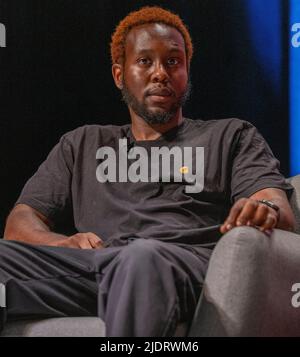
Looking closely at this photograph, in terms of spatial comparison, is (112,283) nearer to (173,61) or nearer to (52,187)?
(52,187)

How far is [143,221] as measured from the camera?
1574mm

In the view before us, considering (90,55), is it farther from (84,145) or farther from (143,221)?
(143,221)

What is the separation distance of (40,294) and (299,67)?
3.62ft

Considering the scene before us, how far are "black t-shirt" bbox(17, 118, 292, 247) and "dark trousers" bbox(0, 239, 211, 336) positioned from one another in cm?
16

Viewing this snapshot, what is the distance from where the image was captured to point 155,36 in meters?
1.85

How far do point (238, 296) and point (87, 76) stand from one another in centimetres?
114

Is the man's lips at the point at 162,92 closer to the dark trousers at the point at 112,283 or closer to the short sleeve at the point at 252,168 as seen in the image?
the short sleeve at the point at 252,168

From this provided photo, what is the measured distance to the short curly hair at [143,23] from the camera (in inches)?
75.3

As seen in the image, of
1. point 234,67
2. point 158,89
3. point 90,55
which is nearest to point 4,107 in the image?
point 90,55

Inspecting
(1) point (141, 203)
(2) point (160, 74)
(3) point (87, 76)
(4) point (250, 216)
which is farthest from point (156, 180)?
(3) point (87, 76)

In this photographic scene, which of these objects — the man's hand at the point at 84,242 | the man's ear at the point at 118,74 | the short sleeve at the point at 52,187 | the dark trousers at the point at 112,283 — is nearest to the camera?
the dark trousers at the point at 112,283

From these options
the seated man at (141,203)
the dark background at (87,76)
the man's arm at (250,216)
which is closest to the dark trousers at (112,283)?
the seated man at (141,203)

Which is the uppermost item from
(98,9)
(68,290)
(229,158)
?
(98,9)

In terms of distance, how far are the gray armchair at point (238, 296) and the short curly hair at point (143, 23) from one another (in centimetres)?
84
